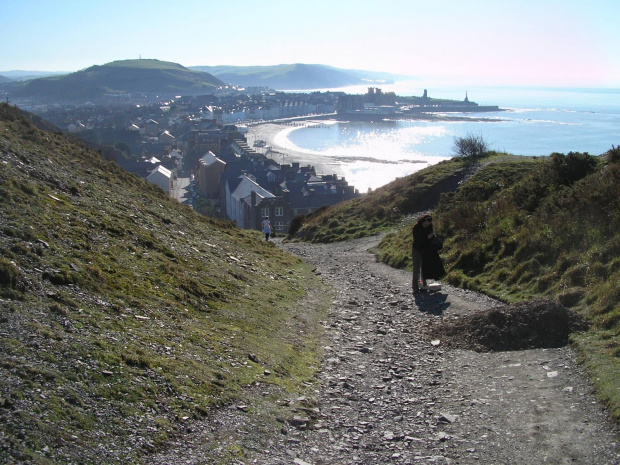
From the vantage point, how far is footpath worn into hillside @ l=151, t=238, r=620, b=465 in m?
5.86

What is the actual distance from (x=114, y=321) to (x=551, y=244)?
9.15 m

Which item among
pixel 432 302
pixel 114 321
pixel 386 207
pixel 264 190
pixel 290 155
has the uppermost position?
pixel 114 321

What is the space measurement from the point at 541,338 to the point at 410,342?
208 cm

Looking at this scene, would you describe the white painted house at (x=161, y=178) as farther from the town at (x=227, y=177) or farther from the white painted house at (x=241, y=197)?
the white painted house at (x=241, y=197)

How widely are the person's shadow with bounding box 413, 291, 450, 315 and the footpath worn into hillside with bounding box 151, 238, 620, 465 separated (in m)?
1.39

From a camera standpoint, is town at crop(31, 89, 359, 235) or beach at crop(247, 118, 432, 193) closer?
town at crop(31, 89, 359, 235)

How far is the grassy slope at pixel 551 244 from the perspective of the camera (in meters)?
9.06

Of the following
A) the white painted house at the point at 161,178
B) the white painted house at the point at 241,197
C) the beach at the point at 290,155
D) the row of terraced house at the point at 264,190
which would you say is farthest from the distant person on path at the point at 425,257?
the beach at the point at 290,155

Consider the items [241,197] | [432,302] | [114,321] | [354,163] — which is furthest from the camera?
[354,163]

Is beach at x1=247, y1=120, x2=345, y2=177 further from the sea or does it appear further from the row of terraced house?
the row of terraced house

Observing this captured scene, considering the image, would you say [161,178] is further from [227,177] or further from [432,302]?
[432,302]

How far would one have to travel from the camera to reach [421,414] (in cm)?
714

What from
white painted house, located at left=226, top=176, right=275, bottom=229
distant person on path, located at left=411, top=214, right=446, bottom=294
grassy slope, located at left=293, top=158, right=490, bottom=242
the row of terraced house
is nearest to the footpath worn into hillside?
distant person on path, located at left=411, top=214, right=446, bottom=294

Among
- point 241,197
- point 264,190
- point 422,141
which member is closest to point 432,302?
point 241,197
